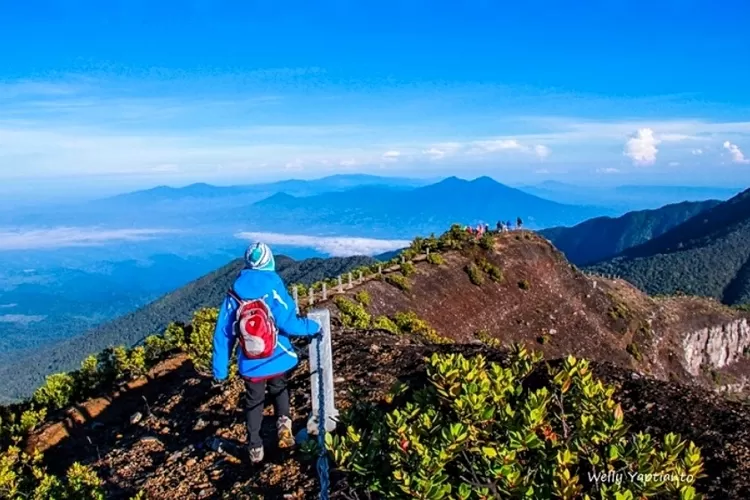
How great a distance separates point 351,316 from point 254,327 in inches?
498

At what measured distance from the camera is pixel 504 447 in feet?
11.6

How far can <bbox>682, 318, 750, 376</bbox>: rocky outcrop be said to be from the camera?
51.7 m

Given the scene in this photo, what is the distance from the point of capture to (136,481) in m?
7.27

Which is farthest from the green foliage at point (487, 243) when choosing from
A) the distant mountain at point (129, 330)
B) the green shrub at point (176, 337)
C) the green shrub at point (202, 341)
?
the distant mountain at point (129, 330)

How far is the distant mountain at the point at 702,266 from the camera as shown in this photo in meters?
108

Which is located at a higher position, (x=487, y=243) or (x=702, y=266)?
(x=487, y=243)

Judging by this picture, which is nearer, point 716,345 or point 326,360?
point 326,360

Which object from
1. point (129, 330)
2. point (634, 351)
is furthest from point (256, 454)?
point (129, 330)

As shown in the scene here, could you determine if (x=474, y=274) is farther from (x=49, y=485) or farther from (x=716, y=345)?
(x=716, y=345)

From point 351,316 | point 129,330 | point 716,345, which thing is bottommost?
point 129,330

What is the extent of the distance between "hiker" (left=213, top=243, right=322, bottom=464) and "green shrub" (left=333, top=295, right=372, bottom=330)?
25.2 feet

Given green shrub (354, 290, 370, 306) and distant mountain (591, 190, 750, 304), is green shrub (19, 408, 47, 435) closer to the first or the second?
green shrub (354, 290, 370, 306)

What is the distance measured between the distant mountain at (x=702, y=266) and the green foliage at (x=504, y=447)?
10659 cm

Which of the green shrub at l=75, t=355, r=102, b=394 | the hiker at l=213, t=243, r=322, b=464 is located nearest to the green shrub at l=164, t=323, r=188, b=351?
the green shrub at l=75, t=355, r=102, b=394
